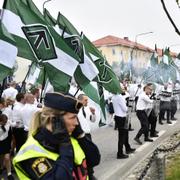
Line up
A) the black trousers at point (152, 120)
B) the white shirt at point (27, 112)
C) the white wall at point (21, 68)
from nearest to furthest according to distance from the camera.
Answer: the white shirt at point (27, 112), the black trousers at point (152, 120), the white wall at point (21, 68)

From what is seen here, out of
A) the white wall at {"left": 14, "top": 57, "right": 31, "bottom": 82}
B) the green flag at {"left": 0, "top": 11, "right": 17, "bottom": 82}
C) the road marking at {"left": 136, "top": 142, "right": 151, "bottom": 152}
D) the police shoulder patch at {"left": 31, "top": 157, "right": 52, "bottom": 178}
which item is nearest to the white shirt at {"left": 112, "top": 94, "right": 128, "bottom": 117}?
the road marking at {"left": 136, "top": 142, "right": 151, "bottom": 152}

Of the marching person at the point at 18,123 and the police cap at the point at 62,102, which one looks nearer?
the police cap at the point at 62,102

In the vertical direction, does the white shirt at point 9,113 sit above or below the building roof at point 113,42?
below

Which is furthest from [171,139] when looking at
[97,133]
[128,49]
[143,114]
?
[128,49]

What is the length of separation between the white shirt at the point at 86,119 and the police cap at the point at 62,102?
5087mm

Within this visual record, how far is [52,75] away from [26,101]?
4.41 feet

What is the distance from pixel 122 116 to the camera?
1033 centimetres

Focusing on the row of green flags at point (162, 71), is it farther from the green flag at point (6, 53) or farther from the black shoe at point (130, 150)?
the green flag at point (6, 53)

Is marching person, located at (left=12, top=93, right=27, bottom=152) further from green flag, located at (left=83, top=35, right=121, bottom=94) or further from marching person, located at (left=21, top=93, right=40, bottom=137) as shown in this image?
green flag, located at (left=83, top=35, right=121, bottom=94)

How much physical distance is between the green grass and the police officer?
15.8 ft

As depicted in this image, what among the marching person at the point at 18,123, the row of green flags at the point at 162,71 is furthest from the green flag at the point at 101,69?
the row of green flags at the point at 162,71

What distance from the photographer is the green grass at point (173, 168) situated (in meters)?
7.34

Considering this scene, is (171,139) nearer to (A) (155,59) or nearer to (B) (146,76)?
(B) (146,76)

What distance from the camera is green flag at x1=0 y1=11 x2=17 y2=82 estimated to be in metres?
6.42
